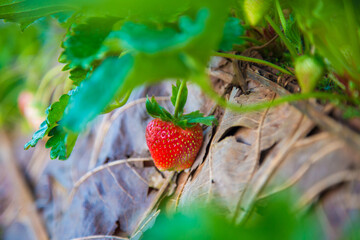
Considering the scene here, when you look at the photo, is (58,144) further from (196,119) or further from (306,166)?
(306,166)

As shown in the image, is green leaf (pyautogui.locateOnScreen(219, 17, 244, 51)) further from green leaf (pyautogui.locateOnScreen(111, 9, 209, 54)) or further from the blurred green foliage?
the blurred green foliage

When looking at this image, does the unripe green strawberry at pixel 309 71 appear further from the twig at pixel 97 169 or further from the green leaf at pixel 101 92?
the twig at pixel 97 169

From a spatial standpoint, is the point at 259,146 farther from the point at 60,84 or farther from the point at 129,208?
the point at 60,84

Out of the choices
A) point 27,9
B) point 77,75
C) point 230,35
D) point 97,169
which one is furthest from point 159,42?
point 97,169

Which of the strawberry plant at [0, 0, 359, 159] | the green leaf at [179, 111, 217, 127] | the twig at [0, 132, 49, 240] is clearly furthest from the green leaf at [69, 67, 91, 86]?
the twig at [0, 132, 49, 240]

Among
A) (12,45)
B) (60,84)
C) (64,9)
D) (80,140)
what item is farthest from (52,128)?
(12,45)

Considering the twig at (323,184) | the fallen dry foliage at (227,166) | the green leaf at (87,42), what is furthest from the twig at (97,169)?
the twig at (323,184)
